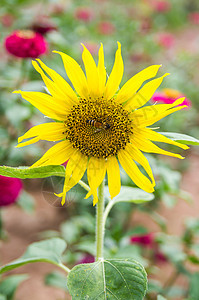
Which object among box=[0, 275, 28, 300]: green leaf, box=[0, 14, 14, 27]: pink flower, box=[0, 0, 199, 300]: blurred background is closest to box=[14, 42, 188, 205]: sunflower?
box=[0, 0, 199, 300]: blurred background

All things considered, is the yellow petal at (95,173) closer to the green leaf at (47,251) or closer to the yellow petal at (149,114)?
the yellow petal at (149,114)

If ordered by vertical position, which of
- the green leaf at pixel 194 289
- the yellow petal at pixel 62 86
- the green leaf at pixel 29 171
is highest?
the yellow petal at pixel 62 86

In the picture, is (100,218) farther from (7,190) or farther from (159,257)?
(159,257)

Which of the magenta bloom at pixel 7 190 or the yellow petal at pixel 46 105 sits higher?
the yellow petal at pixel 46 105

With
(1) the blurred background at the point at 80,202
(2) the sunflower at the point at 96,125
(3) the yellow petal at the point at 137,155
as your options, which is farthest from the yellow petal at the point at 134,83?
(1) the blurred background at the point at 80,202

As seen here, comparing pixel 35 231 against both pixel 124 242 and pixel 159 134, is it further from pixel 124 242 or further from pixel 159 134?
pixel 159 134

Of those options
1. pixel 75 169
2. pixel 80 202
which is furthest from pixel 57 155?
pixel 80 202

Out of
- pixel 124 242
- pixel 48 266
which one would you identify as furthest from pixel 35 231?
pixel 124 242
